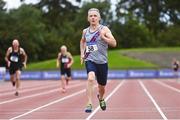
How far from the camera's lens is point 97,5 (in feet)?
436

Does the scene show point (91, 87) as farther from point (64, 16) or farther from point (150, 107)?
point (64, 16)

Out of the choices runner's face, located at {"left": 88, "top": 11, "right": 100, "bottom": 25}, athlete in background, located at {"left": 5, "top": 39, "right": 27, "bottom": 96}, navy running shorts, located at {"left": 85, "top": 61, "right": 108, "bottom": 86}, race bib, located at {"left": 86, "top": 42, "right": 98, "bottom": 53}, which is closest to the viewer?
runner's face, located at {"left": 88, "top": 11, "right": 100, "bottom": 25}

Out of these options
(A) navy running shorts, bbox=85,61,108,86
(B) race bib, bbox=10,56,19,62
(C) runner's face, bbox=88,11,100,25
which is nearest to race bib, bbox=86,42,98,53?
(A) navy running shorts, bbox=85,61,108,86

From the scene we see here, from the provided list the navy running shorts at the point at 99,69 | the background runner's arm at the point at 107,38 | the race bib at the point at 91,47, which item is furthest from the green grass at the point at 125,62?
the background runner's arm at the point at 107,38

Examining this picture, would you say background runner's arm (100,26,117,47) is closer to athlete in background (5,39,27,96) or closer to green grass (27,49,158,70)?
athlete in background (5,39,27,96)

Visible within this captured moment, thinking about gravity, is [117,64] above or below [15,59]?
below

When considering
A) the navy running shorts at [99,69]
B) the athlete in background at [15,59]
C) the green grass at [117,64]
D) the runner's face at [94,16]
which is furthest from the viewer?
the green grass at [117,64]

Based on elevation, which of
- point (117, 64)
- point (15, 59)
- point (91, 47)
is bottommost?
point (117, 64)

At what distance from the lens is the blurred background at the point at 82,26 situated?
7506 cm

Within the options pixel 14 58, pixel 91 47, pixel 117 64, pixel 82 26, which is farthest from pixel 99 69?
pixel 82 26

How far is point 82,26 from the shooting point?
125812mm

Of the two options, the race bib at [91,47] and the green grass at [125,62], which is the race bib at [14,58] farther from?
the green grass at [125,62]

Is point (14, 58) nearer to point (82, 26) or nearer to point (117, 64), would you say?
point (117, 64)

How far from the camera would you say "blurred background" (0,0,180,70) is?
2955 inches
